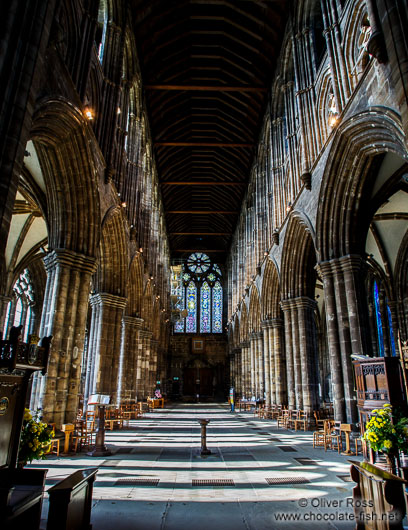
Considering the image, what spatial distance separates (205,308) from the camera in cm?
3906

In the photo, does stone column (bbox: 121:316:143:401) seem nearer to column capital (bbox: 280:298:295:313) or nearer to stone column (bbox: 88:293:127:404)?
stone column (bbox: 88:293:127:404)

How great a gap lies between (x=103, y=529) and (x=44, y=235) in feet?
52.4

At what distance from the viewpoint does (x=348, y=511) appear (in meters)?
4.38

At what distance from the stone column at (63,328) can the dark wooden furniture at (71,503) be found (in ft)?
18.0

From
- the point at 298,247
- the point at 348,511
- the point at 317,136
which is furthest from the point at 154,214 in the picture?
the point at 348,511

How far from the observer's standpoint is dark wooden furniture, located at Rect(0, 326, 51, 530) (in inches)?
120

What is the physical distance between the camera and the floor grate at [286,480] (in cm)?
558

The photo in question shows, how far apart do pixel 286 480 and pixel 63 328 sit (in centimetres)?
633

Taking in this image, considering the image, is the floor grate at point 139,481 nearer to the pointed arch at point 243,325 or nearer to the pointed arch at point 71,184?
the pointed arch at point 71,184

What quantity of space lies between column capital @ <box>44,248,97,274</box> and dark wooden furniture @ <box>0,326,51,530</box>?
5.11m


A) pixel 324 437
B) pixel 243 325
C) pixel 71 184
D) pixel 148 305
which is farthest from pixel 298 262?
pixel 243 325

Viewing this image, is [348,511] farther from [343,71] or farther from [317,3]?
[317,3]

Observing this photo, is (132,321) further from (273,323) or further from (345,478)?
(345,478)

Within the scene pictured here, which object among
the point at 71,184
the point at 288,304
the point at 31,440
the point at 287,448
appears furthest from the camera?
the point at 288,304
